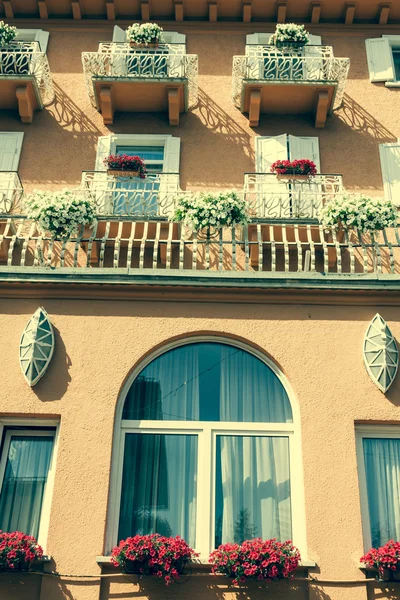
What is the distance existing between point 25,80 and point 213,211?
→ 18.4 ft

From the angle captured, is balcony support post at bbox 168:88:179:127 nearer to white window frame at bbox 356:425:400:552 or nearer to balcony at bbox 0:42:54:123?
balcony at bbox 0:42:54:123

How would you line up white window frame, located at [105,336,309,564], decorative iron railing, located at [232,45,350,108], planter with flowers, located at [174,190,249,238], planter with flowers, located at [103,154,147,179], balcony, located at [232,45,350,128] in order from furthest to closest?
decorative iron railing, located at [232,45,350,108]
balcony, located at [232,45,350,128]
planter with flowers, located at [103,154,147,179]
planter with flowers, located at [174,190,249,238]
white window frame, located at [105,336,309,564]

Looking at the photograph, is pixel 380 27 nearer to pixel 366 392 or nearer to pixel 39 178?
pixel 39 178

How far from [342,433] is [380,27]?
407 inches

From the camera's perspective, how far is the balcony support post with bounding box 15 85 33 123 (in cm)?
1367

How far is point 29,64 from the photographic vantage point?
13.9m

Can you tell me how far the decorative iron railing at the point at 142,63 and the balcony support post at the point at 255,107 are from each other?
1238mm


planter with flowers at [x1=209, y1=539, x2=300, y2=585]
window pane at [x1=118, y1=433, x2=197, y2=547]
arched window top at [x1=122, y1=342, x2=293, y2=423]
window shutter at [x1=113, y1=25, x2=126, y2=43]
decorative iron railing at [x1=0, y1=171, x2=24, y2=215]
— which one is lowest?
planter with flowers at [x1=209, y1=539, x2=300, y2=585]

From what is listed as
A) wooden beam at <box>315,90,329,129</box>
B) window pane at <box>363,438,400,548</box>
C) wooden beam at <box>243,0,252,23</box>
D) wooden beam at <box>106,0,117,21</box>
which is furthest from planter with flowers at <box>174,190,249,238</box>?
wooden beam at <box>106,0,117,21</box>

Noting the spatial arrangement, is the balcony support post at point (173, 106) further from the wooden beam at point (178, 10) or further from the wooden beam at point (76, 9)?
the wooden beam at point (76, 9)

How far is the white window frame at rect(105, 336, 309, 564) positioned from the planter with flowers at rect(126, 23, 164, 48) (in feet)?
25.6

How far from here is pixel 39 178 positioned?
43.6ft

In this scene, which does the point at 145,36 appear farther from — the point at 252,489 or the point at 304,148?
the point at 252,489

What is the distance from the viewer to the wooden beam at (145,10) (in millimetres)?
15258
